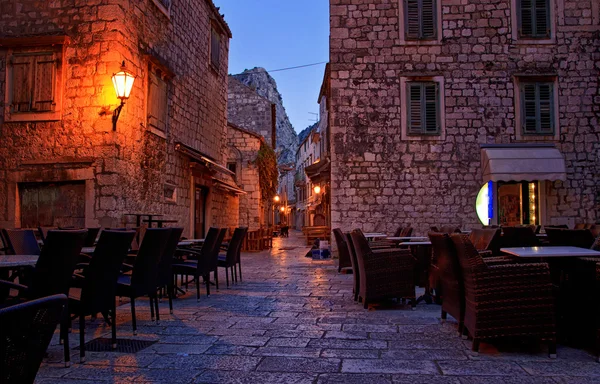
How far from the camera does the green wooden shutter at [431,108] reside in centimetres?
1205

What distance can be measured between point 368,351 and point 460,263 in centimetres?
102

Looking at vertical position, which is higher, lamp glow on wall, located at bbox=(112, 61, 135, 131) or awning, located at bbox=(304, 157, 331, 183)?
lamp glow on wall, located at bbox=(112, 61, 135, 131)

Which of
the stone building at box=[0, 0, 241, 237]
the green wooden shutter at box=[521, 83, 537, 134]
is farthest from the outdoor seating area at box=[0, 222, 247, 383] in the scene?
the green wooden shutter at box=[521, 83, 537, 134]

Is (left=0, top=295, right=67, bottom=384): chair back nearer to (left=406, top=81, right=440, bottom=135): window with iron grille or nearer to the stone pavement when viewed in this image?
the stone pavement

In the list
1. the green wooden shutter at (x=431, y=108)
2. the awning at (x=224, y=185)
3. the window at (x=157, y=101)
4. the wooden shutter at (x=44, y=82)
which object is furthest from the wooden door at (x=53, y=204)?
the green wooden shutter at (x=431, y=108)

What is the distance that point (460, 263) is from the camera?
3996 mm

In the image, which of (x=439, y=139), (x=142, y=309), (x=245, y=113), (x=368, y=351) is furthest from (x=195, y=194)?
(x=245, y=113)

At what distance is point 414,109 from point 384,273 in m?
7.45

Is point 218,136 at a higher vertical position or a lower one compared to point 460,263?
higher

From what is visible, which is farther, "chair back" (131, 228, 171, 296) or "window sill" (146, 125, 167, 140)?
"window sill" (146, 125, 167, 140)

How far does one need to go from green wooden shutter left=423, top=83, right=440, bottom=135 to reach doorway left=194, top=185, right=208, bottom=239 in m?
6.20

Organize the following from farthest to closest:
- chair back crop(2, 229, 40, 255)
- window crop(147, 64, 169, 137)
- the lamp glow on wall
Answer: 1. window crop(147, 64, 169, 137)
2. the lamp glow on wall
3. chair back crop(2, 229, 40, 255)

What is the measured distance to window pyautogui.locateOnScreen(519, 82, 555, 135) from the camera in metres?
12.0

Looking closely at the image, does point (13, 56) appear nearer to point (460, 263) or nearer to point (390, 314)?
point (390, 314)
